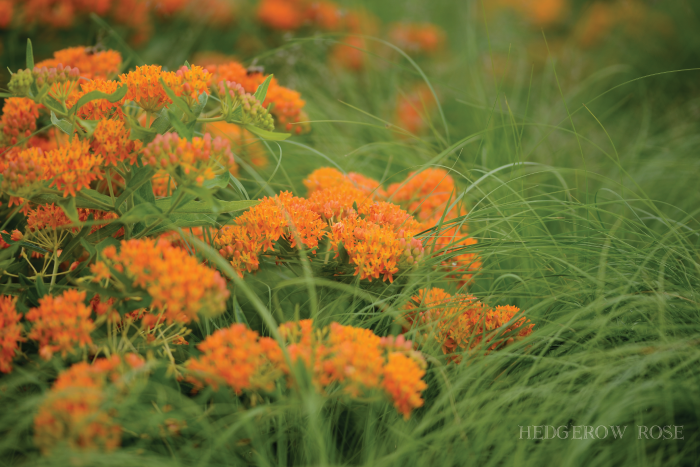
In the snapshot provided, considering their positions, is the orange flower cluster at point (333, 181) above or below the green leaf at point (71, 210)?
below

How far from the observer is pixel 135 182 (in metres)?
1.05

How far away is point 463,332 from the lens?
1181mm

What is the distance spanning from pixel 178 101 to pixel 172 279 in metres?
0.41

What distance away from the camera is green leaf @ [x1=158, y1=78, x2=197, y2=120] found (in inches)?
39.4

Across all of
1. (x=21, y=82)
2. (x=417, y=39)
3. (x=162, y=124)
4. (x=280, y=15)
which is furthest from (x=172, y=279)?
(x=417, y=39)

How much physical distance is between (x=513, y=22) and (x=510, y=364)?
4499 mm

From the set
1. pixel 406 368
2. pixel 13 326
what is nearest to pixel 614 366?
pixel 406 368

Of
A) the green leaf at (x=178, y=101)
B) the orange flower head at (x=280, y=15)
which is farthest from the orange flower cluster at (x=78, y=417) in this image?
the orange flower head at (x=280, y=15)

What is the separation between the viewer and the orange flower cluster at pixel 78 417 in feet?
2.48

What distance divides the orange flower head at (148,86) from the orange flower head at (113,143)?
0.25 ft

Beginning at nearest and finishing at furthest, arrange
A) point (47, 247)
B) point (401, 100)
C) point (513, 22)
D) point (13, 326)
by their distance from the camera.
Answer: point (13, 326) < point (47, 247) < point (401, 100) < point (513, 22)

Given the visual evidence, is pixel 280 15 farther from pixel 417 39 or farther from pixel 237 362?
pixel 237 362

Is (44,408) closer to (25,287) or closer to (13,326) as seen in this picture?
(13,326)

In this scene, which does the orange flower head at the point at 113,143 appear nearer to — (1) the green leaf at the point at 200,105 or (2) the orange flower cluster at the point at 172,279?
(1) the green leaf at the point at 200,105
